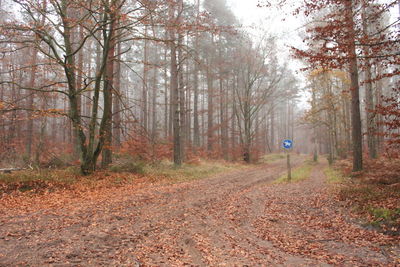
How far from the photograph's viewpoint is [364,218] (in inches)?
247

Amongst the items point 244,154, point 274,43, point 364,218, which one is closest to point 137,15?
point 364,218

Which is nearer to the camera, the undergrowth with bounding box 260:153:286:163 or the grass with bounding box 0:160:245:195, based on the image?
the grass with bounding box 0:160:245:195

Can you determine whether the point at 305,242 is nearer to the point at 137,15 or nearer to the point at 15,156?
the point at 137,15

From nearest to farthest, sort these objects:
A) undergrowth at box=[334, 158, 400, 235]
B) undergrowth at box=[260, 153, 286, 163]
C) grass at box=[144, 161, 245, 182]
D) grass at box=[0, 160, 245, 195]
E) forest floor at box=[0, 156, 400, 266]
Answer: forest floor at box=[0, 156, 400, 266] < undergrowth at box=[334, 158, 400, 235] < grass at box=[0, 160, 245, 195] < grass at box=[144, 161, 245, 182] < undergrowth at box=[260, 153, 286, 163]

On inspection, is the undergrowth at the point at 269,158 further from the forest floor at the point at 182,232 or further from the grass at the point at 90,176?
the forest floor at the point at 182,232

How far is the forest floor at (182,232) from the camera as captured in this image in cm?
417

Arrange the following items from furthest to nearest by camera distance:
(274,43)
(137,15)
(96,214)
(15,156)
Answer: (274,43) → (15,156) → (137,15) → (96,214)

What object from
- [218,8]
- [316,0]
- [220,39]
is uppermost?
[218,8]

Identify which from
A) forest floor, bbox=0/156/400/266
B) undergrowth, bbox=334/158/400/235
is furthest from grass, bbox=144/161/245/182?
undergrowth, bbox=334/158/400/235

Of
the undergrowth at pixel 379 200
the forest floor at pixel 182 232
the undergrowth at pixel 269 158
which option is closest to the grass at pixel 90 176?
the forest floor at pixel 182 232

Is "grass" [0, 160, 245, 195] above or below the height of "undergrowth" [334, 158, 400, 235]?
above

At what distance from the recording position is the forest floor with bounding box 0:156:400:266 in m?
4.17

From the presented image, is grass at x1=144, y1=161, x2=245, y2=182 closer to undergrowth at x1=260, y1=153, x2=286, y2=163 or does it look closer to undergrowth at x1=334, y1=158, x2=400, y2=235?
undergrowth at x1=334, y1=158, x2=400, y2=235

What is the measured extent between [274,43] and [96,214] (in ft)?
65.1
